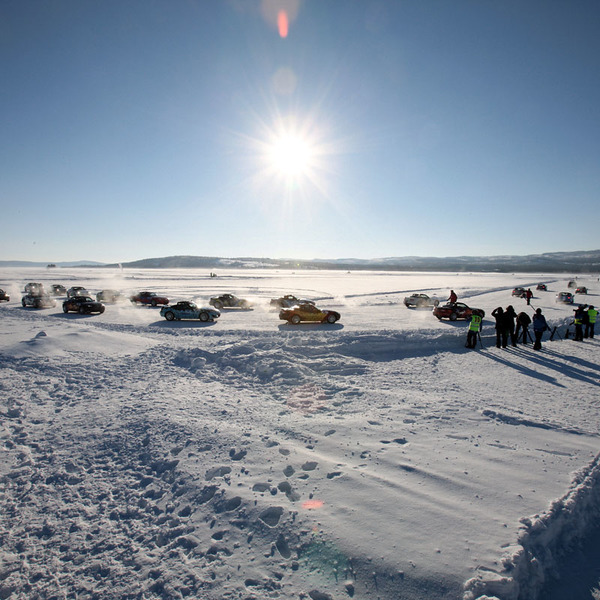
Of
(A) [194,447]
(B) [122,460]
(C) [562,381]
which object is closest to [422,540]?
(A) [194,447]

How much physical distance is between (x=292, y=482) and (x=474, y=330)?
11.5 m

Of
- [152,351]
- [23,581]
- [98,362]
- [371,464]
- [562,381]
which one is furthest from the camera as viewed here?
[152,351]

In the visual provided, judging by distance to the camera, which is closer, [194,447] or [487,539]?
[487,539]

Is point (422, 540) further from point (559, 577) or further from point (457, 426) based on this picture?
point (457, 426)

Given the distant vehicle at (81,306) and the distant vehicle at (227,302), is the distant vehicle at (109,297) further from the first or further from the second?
the distant vehicle at (227,302)

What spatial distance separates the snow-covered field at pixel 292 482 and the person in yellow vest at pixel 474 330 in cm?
384

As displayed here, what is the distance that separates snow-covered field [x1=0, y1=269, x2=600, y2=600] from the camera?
11.3 ft

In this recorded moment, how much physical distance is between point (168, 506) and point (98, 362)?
7.38 metres

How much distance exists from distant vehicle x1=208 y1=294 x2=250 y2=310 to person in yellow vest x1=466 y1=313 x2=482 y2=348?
18.3 metres

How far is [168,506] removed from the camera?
4418 millimetres

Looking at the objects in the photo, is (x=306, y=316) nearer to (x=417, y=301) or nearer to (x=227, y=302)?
(x=227, y=302)

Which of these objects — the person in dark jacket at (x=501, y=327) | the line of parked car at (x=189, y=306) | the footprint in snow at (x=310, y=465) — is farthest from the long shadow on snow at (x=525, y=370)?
the line of parked car at (x=189, y=306)

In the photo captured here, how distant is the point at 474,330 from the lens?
13688 millimetres

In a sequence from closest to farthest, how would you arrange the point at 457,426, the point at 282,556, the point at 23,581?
the point at 23,581 < the point at 282,556 < the point at 457,426
